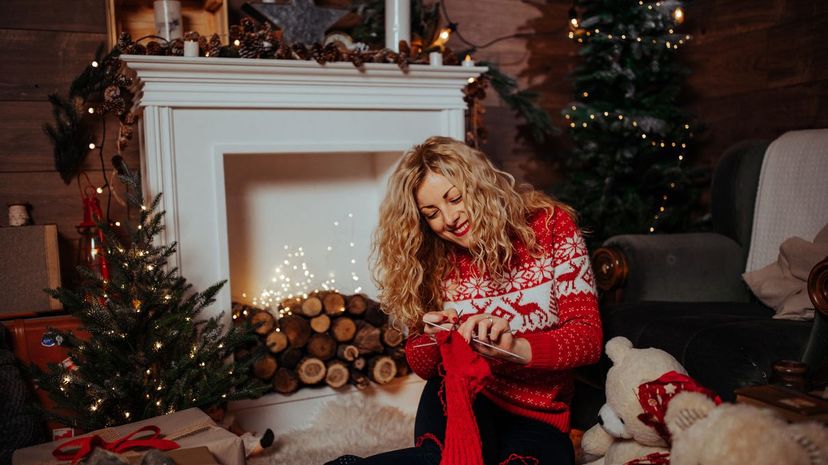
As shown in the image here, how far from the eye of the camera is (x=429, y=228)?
1617 millimetres

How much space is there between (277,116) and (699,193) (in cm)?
199

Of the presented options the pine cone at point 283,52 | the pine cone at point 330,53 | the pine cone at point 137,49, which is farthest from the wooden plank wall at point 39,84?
the pine cone at point 330,53

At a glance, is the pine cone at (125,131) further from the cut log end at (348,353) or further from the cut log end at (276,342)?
the cut log end at (348,353)

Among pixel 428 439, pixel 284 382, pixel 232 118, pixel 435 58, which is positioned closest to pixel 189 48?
pixel 232 118

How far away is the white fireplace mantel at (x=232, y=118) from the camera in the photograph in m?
2.11

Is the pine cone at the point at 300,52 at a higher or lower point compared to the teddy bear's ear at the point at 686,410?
higher

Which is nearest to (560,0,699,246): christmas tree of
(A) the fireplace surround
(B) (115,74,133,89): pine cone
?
(A) the fireplace surround

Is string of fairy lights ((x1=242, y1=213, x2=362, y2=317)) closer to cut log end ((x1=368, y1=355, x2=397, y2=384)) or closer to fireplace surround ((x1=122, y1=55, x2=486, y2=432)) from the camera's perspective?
fireplace surround ((x1=122, y1=55, x2=486, y2=432))

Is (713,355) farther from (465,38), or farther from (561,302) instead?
(465,38)

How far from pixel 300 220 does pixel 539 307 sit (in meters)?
1.43

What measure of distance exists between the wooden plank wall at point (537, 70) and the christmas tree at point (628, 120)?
0.29 m

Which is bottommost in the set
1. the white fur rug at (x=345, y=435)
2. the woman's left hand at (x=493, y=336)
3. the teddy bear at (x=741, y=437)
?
the white fur rug at (x=345, y=435)

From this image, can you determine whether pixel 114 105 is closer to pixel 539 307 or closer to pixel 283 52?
pixel 283 52

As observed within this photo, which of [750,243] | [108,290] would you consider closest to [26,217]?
[108,290]
